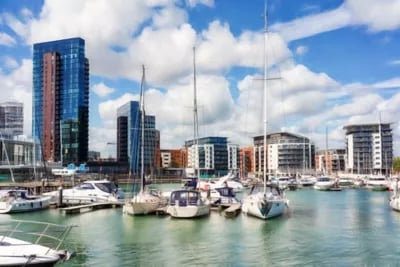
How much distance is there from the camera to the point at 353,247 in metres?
36.5

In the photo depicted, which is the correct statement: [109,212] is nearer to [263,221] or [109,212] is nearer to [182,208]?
[182,208]

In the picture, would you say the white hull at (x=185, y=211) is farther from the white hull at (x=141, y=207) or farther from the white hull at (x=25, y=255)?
the white hull at (x=25, y=255)

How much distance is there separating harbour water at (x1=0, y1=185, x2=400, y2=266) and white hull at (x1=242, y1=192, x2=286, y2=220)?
31.9 inches

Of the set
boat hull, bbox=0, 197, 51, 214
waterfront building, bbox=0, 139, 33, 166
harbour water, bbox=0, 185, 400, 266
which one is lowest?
harbour water, bbox=0, 185, 400, 266

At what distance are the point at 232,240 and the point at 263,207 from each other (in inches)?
478

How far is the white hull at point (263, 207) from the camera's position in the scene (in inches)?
1993

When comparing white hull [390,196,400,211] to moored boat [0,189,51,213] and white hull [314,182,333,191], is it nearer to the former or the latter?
moored boat [0,189,51,213]

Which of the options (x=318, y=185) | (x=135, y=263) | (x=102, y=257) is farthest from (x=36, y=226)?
(x=318, y=185)

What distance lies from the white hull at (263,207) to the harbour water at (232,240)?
31.9 inches

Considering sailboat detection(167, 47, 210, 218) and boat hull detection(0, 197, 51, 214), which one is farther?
boat hull detection(0, 197, 51, 214)

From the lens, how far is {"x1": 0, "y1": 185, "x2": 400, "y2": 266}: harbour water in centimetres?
3117

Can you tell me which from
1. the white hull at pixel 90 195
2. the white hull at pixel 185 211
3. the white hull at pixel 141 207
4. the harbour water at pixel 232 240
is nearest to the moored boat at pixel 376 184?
the harbour water at pixel 232 240

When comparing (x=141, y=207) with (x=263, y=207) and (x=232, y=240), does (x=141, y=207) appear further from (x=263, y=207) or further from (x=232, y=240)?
(x=232, y=240)

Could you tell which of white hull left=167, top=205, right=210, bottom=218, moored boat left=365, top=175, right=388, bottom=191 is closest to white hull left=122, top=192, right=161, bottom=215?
white hull left=167, top=205, right=210, bottom=218
